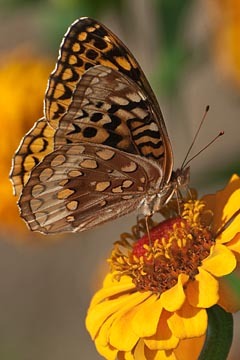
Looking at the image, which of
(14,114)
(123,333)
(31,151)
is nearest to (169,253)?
(123,333)

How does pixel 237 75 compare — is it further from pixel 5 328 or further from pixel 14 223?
pixel 5 328

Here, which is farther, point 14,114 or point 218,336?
point 14,114

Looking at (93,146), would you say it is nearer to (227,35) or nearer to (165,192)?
(165,192)

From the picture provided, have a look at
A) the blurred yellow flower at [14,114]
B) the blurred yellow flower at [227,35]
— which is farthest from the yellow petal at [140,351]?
the blurred yellow flower at [227,35]

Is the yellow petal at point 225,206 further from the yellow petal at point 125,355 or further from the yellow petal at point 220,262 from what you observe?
the yellow petal at point 125,355

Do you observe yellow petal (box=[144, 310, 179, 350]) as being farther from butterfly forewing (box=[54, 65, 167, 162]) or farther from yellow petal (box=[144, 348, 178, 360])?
butterfly forewing (box=[54, 65, 167, 162])

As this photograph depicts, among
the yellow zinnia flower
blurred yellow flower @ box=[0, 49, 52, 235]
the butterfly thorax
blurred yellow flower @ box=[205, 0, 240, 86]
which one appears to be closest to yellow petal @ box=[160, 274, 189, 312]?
the yellow zinnia flower
